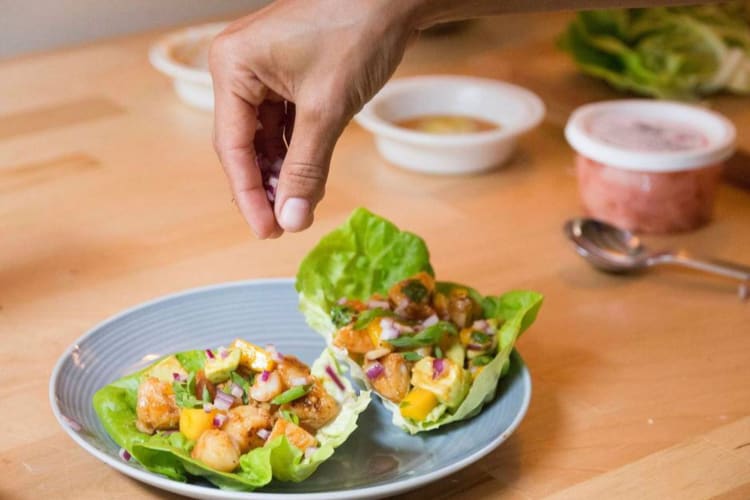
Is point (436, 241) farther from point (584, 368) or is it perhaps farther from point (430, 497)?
point (430, 497)

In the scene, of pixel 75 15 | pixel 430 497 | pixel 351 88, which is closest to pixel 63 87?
pixel 75 15

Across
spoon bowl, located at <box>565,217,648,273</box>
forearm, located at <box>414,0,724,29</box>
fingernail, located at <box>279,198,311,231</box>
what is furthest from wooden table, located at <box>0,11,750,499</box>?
forearm, located at <box>414,0,724,29</box>

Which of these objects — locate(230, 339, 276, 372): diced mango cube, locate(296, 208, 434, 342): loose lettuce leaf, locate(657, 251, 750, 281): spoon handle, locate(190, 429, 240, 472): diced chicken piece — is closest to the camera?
locate(190, 429, 240, 472): diced chicken piece

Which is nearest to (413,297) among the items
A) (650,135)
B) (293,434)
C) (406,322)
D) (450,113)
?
(406,322)

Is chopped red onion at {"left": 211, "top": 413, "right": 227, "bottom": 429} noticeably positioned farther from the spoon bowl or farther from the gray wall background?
the gray wall background

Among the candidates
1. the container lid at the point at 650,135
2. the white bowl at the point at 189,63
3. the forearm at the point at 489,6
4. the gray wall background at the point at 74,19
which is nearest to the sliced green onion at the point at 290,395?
the forearm at the point at 489,6

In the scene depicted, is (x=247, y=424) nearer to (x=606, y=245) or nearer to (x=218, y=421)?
(x=218, y=421)
